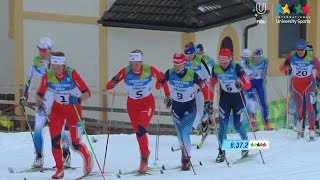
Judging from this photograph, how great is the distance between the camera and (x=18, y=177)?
1011 centimetres

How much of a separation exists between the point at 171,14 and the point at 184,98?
722 cm

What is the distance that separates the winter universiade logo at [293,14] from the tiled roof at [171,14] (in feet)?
10.4

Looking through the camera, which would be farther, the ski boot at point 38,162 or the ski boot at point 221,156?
the ski boot at point 221,156

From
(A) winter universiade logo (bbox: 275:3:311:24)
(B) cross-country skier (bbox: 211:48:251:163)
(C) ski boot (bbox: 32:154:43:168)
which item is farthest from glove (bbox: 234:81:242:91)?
(A) winter universiade logo (bbox: 275:3:311:24)

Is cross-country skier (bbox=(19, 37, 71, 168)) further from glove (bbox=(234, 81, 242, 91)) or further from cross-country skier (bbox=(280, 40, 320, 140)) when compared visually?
cross-country skier (bbox=(280, 40, 320, 140))

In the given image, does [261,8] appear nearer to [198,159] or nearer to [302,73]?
[302,73]

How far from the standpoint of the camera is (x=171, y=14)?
57.0 ft

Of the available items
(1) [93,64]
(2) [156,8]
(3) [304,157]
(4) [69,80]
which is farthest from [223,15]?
(4) [69,80]

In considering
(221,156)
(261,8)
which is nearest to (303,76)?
(221,156)

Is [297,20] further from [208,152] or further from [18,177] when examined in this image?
[18,177]

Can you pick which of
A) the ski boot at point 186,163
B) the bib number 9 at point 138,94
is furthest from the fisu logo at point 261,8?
the bib number 9 at point 138,94

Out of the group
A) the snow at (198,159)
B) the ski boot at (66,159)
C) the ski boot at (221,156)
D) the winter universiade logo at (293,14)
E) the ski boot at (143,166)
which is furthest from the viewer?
the winter universiade logo at (293,14)

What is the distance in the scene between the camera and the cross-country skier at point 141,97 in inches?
397

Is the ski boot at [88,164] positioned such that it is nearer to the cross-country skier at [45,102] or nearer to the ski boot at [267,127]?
the cross-country skier at [45,102]
